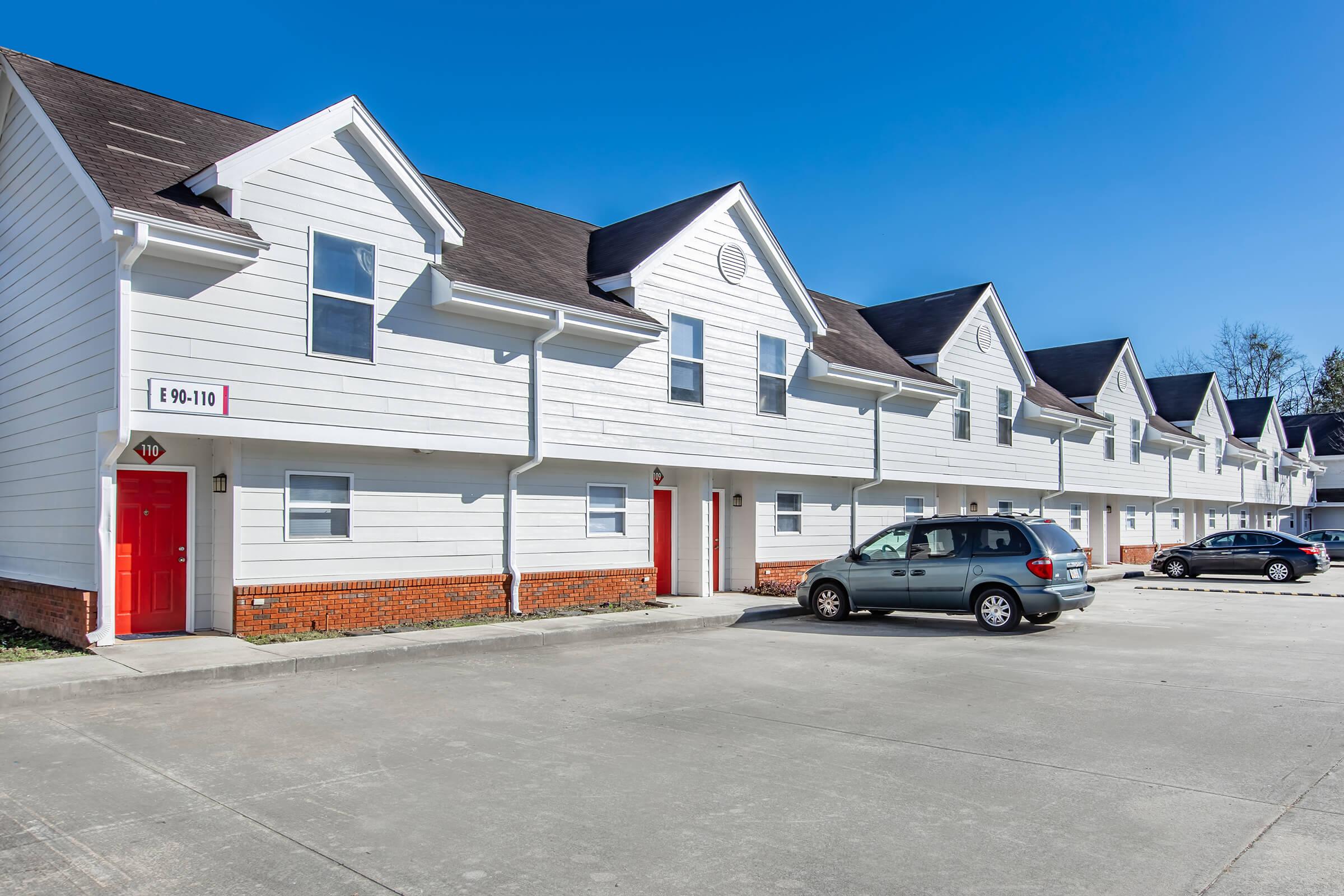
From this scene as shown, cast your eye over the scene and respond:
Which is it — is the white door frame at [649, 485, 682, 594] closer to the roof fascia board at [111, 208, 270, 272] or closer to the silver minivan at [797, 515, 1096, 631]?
the silver minivan at [797, 515, 1096, 631]

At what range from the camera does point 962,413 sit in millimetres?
25312

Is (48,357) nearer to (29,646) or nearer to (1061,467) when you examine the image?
(29,646)

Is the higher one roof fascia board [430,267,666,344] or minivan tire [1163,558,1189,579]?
roof fascia board [430,267,666,344]

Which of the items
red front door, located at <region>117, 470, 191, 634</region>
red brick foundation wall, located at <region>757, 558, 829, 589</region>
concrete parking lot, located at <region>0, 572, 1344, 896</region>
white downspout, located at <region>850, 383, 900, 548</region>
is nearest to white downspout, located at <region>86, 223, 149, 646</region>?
red front door, located at <region>117, 470, 191, 634</region>

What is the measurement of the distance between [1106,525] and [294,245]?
30.6 m

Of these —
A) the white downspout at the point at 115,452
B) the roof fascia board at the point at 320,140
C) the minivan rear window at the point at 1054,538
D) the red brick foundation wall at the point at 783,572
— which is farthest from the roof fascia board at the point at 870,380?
the white downspout at the point at 115,452

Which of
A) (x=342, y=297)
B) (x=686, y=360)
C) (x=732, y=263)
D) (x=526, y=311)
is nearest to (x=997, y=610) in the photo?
(x=686, y=360)

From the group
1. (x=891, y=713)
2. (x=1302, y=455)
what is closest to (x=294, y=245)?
(x=891, y=713)

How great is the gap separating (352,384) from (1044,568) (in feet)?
33.1

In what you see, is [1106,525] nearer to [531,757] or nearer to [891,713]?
[891,713]

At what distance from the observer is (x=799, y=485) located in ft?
68.6

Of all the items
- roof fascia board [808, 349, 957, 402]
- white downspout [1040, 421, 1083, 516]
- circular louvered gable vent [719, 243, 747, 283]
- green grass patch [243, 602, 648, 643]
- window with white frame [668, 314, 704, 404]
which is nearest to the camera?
green grass patch [243, 602, 648, 643]

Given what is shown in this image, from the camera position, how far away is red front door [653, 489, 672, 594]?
62.8 feet

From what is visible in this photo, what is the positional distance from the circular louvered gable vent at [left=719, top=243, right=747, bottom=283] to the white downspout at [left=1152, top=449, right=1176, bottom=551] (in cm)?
2607
